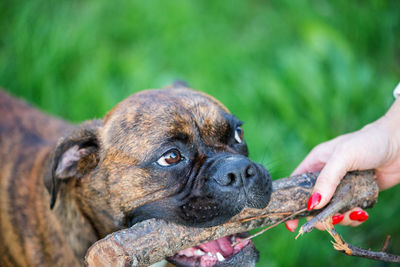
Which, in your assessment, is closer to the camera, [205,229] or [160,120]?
[205,229]

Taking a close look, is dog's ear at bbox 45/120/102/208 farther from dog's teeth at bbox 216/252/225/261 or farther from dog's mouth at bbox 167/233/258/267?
dog's teeth at bbox 216/252/225/261

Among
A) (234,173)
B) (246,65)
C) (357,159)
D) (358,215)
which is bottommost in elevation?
(358,215)

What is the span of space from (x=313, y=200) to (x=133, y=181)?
4.00 ft

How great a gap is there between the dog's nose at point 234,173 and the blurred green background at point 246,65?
1.74 m

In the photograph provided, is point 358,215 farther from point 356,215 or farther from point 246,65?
point 246,65

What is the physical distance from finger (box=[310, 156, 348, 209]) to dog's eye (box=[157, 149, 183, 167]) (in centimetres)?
96

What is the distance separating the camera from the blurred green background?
5.09 m

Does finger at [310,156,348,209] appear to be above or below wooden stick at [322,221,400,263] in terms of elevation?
above

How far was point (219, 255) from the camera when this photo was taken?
280cm

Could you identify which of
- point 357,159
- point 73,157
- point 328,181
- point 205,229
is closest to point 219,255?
point 205,229

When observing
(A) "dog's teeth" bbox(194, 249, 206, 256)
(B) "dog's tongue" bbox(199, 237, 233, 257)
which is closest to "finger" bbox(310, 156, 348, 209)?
(B) "dog's tongue" bbox(199, 237, 233, 257)

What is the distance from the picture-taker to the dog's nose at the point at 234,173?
2619mm

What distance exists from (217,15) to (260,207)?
5499 millimetres

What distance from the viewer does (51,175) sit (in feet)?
9.80
